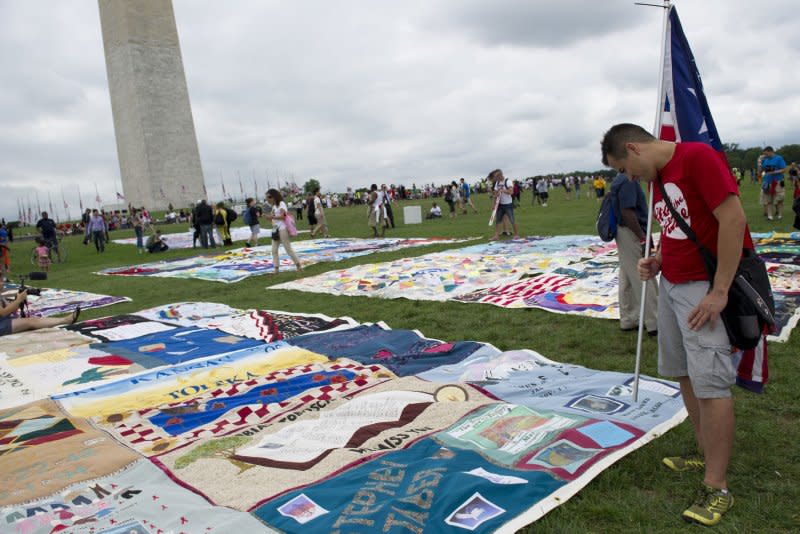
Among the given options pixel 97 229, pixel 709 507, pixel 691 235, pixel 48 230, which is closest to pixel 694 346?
pixel 691 235

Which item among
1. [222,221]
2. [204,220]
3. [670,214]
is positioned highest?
[204,220]

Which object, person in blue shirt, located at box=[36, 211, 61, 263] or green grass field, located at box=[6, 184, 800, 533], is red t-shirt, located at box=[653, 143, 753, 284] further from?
person in blue shirt, located at box=[36, 211, 61, 263]

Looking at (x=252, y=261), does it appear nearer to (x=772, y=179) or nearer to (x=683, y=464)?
(x=683, y=464)

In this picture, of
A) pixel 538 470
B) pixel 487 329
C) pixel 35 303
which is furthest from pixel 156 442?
pixel 35 303

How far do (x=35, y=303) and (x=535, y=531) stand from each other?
12256 millimetres

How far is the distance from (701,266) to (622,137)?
752 millimetres

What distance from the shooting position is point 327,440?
360 cm

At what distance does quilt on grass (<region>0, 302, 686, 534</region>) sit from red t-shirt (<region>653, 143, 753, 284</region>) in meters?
1.20

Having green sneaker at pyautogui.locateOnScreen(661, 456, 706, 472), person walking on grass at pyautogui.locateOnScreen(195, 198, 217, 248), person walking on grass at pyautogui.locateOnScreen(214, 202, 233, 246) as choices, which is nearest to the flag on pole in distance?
green sneaker at pyautogui.locateOnScreen(661, 456, 706, 472)

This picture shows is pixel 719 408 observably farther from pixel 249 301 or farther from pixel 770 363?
pixel 249 301

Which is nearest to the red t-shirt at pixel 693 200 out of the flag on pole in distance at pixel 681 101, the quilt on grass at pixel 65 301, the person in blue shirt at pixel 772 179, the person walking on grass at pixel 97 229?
the flag on pole in distance at pixel 681 101

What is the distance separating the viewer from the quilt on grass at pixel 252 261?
13.9 m

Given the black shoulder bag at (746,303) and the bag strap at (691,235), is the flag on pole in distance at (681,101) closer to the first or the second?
the bag strap at (691,235)

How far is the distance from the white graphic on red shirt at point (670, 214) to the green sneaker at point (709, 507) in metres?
1.28
